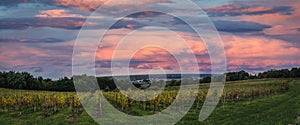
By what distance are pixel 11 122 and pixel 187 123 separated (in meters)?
17.1

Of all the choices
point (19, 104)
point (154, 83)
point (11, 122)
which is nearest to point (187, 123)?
point (11, 122)

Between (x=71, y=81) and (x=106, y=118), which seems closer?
(x=106, y=118)

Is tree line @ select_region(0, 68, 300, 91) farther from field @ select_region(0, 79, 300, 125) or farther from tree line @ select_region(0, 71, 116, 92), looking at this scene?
field @ select_region(0, 79, 300, 125)

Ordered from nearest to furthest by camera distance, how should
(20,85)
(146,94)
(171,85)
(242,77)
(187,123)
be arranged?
(187,123)
(146,94)
(20,85)
(171,85)
(242,77)

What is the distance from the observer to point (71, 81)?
96.7 meters

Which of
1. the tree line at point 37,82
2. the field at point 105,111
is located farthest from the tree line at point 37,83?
the field at point 105,111

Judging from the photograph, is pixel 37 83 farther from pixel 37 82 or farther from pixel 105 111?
pixel 105 111

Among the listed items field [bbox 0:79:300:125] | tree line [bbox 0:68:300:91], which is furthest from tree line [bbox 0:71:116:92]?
field [bbox 0:79:300:125]

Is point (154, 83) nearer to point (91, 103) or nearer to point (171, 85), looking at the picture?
point (91, 103)

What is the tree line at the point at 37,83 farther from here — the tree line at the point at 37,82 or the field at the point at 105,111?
the field at the point at 105,111

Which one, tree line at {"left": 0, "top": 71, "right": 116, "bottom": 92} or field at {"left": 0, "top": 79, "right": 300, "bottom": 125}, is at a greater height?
tree line at {"left": 0, "top": 71, "right": 116, "bottom": 92}

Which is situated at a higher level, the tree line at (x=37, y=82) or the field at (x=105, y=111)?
the tree line at (x=37, y=82)

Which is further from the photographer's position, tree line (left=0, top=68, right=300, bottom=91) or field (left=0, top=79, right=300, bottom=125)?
tree line (left=0, top=68, right=300, bottom=91)

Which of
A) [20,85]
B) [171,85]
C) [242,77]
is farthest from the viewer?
A: [242,77]
